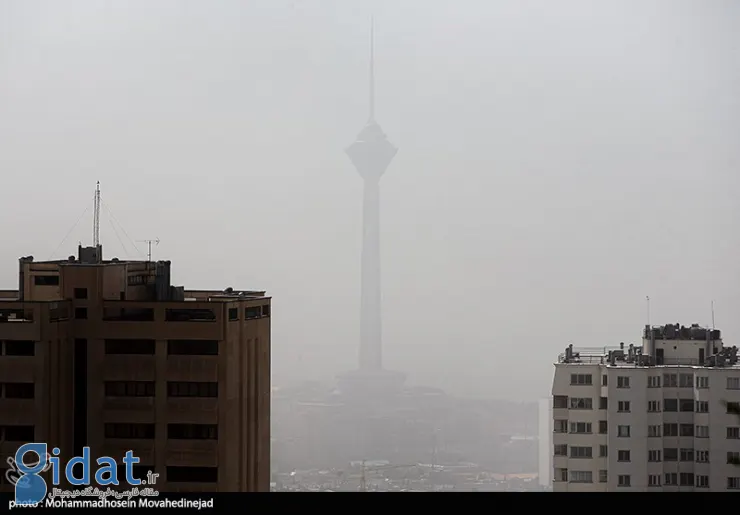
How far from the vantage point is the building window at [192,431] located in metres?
3.97

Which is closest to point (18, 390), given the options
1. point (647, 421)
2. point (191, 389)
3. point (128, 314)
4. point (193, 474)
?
point (128, 314)

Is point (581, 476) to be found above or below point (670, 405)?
below

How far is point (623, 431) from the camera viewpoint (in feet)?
15.7

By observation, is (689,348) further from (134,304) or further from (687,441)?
(134,304)

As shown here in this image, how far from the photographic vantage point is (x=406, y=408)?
4.88m

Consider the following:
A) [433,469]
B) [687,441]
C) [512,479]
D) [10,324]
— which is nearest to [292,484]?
[433,469]

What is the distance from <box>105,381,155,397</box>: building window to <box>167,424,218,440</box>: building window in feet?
0.58

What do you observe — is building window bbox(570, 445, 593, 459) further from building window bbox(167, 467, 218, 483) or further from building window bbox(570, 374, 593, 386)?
building window bbox(167, 467, 218, 483)

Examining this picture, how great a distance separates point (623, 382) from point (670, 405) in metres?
0.26

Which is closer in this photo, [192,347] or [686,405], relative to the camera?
[192,347]

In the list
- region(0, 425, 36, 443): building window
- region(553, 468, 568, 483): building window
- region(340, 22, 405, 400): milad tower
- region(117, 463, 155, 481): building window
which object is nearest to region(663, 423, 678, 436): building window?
Result: region(553, 468, 568, 483): building window

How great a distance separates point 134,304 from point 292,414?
1.01 meters

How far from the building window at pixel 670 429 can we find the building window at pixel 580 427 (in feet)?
1.25

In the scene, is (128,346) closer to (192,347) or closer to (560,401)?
(192,347)
